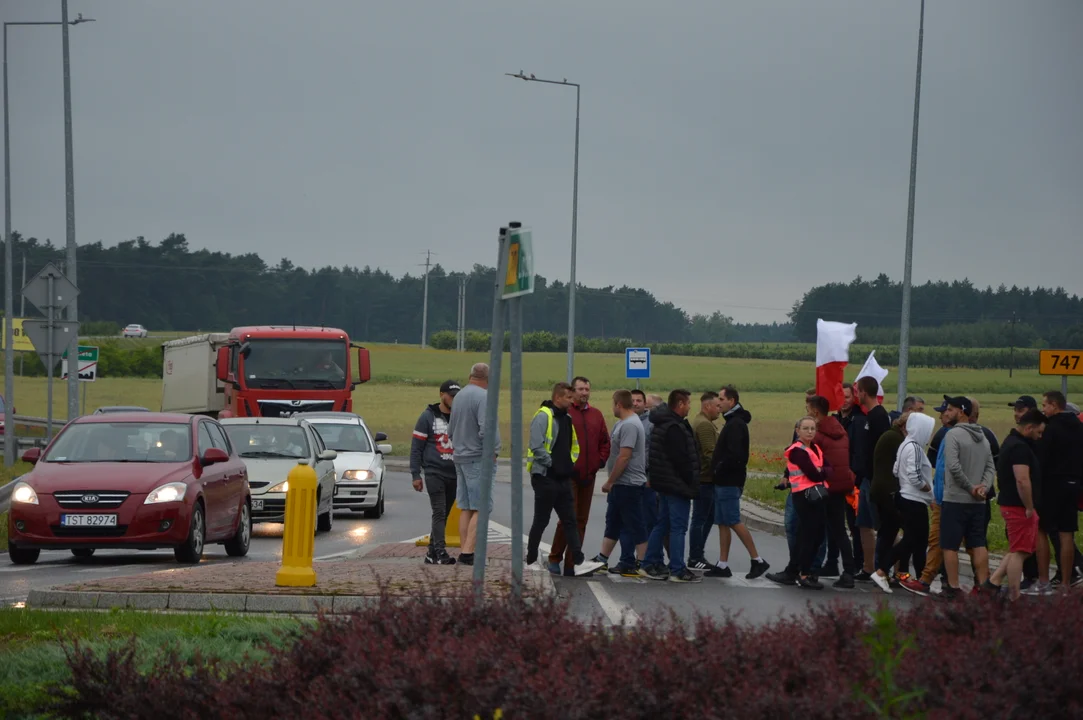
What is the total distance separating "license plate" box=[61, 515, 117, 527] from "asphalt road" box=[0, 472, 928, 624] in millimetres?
473

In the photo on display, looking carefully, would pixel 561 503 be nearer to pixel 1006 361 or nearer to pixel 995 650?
pixel 995 650

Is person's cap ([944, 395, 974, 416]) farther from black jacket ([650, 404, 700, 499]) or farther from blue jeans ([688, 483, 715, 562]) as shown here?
blue jeans ([688, 483, 715, 562])

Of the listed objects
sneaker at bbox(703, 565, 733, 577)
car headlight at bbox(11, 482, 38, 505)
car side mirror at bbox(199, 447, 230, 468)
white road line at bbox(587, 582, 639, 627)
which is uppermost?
car side mirror at bbox(199, 447, 230, 468)

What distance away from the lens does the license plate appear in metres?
14.4

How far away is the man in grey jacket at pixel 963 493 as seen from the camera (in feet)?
40.2

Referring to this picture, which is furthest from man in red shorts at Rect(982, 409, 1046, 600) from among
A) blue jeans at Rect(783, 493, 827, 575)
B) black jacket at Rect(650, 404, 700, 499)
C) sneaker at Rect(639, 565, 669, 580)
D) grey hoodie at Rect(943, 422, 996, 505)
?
sneaker at Rect(639, 565, 669, 580)

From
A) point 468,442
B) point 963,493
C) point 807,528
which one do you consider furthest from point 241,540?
point 963,493

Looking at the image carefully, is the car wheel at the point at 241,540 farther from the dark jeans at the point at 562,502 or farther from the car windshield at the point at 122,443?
the dark jeans at the point at 562,502

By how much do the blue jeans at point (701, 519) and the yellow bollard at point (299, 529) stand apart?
4.57m

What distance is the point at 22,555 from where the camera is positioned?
15.0 m

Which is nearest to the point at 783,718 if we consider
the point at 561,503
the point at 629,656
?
the point at 629,656

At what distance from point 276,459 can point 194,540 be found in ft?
16.5

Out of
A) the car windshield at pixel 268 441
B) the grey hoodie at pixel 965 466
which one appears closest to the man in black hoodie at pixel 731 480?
the grey hoodie at pixel 965 466

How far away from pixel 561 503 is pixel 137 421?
529 centimetres
